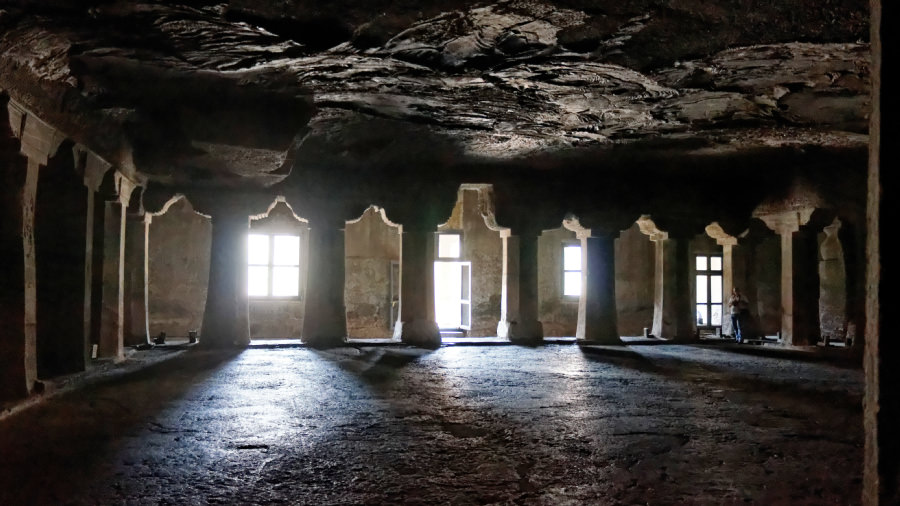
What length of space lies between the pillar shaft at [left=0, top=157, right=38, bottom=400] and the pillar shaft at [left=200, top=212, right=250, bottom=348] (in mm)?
3359

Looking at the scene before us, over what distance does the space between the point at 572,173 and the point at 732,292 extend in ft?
10.4

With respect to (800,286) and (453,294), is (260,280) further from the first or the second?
(800,286)

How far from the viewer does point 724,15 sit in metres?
4.05

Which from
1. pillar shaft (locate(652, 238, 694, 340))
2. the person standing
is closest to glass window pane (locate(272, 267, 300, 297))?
pillar shaft (locate(652, 238, 694, 340))

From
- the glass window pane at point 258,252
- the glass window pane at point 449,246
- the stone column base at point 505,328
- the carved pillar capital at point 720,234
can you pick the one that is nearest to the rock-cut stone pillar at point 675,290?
Result: the carved pillar capital at point 720,234

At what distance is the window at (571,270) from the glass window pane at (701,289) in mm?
2304

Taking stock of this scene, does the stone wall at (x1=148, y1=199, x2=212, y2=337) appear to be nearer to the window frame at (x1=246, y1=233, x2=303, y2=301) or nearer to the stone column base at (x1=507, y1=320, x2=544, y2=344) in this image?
Answer: the window frame at (x1=246, y1=233, x2=303, y2=301)

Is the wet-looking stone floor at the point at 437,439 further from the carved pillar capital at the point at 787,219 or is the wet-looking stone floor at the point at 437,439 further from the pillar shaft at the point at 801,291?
the carved pillar capital at the point at 787,219

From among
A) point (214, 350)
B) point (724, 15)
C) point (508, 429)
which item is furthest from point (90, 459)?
point (214, 350)

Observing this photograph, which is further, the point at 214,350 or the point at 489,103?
the point at 214,350

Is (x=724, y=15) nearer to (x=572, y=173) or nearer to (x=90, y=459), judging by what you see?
(x=90, y=459)

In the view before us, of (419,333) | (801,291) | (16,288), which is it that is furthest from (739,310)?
(16,288)

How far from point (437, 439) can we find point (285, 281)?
28.5 ft

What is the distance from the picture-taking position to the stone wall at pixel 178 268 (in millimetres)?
10906
